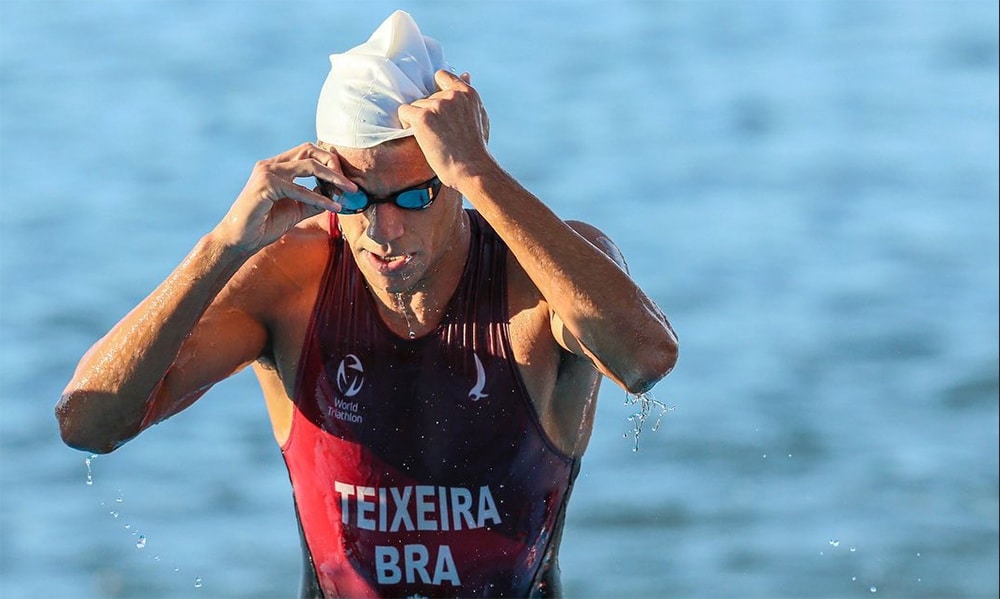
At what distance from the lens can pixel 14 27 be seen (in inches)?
647

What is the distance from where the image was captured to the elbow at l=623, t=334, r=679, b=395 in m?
3.95

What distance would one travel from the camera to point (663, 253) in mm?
11531

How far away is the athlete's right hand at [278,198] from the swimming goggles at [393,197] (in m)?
0.02

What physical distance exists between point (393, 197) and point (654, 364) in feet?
2.46

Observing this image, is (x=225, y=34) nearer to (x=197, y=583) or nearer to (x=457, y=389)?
(x=197, y=583)

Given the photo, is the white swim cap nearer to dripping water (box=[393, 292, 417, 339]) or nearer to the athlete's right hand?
the athlete's right hand

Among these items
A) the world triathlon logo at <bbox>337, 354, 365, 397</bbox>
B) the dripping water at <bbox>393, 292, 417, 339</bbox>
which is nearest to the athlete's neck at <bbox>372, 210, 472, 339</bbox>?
the dripping water at <bbox>393, 292, 417, 339</bbox>

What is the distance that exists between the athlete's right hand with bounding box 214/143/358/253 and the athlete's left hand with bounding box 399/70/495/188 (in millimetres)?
208

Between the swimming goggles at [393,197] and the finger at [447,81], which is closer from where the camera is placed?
the swimming goggles at [393,197]

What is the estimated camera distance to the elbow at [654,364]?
3947 millimetres

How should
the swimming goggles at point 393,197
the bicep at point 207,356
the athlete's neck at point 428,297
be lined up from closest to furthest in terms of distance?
the swimming goggles at point 393,197
the bicep at point 207,356
the athlete's neck at point 428,297

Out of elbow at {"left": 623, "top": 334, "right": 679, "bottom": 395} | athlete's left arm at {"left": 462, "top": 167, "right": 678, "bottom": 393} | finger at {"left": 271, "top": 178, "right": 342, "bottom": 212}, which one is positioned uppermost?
finger at {"left": 271, "top": 178, "right": 342, "bottom": 212}

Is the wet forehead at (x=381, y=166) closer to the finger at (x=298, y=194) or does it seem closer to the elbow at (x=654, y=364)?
the finger at (x=298, y=194)

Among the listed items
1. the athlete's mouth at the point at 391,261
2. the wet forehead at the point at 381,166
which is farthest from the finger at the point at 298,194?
the athlete's mouth at the point at 391,261
